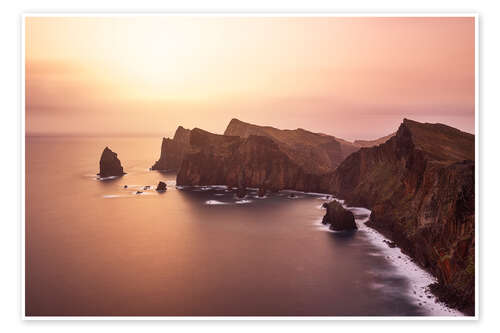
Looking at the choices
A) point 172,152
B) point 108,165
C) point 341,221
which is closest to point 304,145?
point 172,152

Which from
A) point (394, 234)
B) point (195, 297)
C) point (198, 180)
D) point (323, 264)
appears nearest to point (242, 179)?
point (198, 180)

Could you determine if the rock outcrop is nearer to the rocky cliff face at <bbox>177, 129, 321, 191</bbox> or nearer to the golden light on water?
the golden light on water

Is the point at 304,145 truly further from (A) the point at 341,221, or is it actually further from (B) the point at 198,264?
(B) the point at 198,264

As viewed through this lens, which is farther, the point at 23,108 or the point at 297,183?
the point at 297,183

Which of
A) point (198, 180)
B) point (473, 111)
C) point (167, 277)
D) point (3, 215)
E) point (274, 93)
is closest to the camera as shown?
point (3, 215)

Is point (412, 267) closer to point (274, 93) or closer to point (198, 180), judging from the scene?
point (274, 93)

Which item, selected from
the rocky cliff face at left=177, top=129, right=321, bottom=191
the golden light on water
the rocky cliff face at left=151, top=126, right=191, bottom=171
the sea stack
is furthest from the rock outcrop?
the rocky cliff face at left=151, top=126, right=191, bottom=171

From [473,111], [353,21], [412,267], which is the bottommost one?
[412,267]
